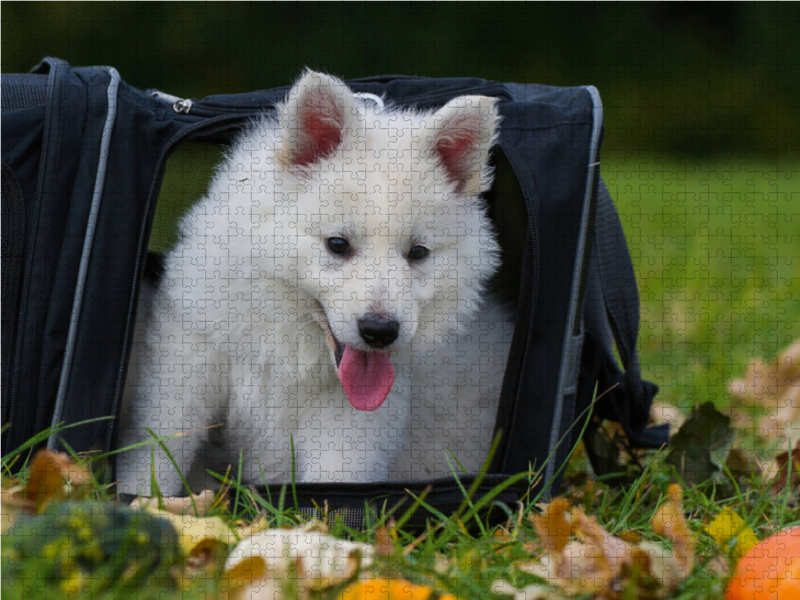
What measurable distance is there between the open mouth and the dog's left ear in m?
0.57

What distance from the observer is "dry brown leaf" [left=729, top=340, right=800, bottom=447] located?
3.30 metres

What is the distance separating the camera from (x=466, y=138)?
2365mm

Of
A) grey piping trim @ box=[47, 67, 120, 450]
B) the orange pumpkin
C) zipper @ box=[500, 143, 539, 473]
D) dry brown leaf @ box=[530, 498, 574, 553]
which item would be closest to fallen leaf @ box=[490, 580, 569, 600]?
dry brown leaf @ box=[530, 498, 574, 553]

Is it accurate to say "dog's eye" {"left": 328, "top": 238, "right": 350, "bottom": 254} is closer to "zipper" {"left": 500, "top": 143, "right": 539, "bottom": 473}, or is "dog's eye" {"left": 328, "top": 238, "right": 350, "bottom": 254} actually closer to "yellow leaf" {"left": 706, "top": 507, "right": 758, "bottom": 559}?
"zipper" {"left": 500, "top": 143, "right": 539, "bottom": 473}

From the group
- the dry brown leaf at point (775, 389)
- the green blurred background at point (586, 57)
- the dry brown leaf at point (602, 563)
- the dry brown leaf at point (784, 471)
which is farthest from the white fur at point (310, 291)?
the green blurred background at point (586, 57)

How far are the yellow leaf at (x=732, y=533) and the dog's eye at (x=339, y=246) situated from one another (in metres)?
1.19

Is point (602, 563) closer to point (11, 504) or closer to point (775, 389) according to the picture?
point (11, 504)

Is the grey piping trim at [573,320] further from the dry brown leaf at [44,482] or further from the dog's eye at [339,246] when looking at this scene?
the dry brown leaf at [44,482]

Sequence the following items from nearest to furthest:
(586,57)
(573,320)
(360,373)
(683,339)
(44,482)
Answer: (44,482)
(360,373)
(573,320)
(683,339)
(586,57)

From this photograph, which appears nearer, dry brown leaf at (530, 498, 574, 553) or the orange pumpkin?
the orange pumpkin

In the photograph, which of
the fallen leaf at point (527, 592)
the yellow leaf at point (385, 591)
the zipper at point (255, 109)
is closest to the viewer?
the yellow leaf at point (385, 591)

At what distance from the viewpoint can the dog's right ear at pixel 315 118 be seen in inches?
86.7

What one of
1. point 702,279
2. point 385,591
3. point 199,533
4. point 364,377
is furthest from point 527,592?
point 702,279

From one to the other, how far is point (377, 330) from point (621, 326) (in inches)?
40.6
